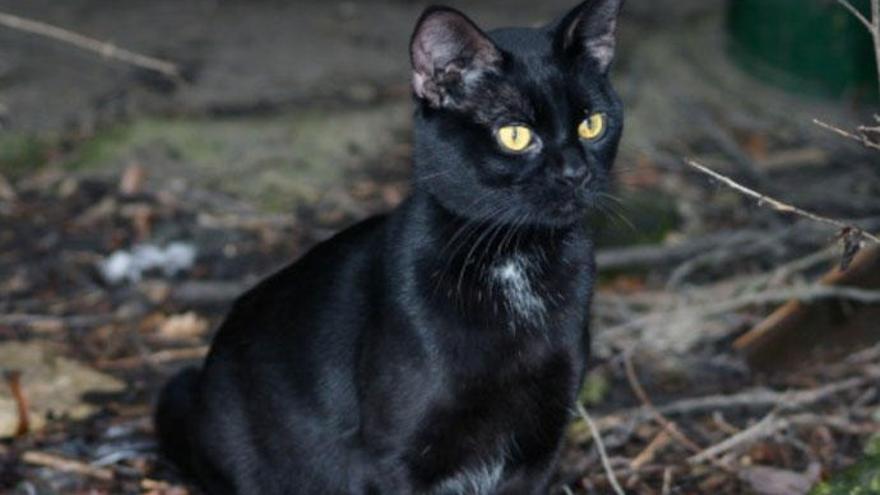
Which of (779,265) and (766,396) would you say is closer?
(766,396)

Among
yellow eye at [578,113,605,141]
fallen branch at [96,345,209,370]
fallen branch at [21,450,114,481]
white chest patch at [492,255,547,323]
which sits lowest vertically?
fallen branch at [96,345,209,370]

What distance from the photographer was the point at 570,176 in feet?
9.27

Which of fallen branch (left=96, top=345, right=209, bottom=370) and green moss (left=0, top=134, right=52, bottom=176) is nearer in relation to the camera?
fallen branch (left=96, top=345, right=209, bottom=370)

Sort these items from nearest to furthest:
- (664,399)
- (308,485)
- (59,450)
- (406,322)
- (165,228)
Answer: (406,322)
(308,485)
(59,450)
(664,399)
(165,228)

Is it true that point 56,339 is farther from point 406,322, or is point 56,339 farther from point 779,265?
point 779,265

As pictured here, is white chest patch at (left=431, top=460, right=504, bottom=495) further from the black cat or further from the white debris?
the white debris

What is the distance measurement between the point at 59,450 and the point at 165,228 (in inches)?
57.0

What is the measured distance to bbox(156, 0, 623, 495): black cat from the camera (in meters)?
2.84

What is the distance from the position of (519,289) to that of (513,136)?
35cm

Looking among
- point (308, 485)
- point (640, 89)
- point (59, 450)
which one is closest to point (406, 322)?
point (308, 485)

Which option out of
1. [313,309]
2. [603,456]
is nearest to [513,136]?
[313,309]

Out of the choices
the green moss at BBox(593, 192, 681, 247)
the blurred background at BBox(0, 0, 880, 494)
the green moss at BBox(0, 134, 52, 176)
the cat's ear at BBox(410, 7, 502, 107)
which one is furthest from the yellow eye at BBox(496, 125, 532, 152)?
the green moss at BBox(0, 134, 52, 176)

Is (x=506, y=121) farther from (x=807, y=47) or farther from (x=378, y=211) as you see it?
(x=807, y=47)

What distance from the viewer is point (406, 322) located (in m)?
2.95
